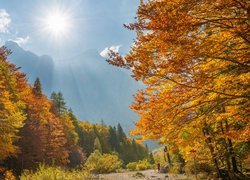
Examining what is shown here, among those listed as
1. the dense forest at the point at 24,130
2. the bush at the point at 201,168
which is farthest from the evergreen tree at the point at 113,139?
the bush at the point at 201,168

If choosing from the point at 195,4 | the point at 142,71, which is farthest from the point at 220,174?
the point at 195,4

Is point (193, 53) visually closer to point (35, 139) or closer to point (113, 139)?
point (35, 139)

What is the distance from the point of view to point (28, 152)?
23.4 metres

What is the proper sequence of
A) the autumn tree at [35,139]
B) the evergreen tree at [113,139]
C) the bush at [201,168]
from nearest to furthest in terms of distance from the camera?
the bush at [201,168]
the autumn tree at [35,139]
the evergreen tree at [113,139]

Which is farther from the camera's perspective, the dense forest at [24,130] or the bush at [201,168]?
the bush at [201,168]

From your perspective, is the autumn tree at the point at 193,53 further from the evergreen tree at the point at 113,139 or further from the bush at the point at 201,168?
the evergreen tree at the point at 113,139

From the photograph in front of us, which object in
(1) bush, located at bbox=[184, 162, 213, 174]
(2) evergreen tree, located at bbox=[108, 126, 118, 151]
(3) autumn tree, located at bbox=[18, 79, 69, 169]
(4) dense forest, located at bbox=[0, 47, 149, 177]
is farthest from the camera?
(2) evergreen tree, located at bbox=[108, 126, 118, 151]

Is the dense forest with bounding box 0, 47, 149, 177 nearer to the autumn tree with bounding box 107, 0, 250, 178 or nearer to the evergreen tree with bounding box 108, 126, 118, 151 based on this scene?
the autumn tree with bounding box 107, 0, 250, 178

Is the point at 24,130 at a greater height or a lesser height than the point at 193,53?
greater

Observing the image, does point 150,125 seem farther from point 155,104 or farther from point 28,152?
point 28,152

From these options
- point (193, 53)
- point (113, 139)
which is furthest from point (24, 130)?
point (113, 139)

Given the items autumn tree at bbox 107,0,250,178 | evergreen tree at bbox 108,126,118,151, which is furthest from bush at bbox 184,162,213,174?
evergreen tree at bbox 108,126,118,151

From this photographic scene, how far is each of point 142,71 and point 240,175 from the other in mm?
9729

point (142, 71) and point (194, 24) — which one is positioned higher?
point (194, 24)
